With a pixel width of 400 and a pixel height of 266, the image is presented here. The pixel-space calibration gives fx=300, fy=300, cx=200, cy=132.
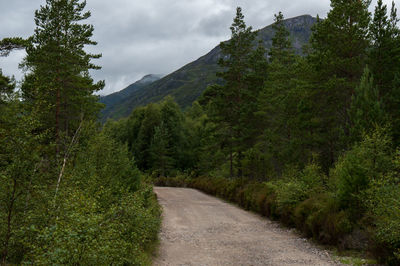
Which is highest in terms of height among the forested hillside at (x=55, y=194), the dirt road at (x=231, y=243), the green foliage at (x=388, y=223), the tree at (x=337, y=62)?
the tree at (x=337, y=62)

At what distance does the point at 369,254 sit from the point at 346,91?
14.4 m

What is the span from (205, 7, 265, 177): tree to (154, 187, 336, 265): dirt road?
1391 cm

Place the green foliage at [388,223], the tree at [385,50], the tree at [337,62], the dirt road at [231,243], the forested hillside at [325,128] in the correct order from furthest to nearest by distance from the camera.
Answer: the tree at [337,62] < the tree at [385,50] < the forested hillside at [325,128] < the dirt road at [231,243] < the green foliage at [388,223]

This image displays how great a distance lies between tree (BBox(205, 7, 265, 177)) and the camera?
30969 millimetres

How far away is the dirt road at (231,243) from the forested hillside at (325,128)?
1129 millimetres

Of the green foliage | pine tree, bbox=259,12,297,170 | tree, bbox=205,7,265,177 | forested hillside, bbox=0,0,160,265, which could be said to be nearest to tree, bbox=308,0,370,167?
pine tree, bbox=259,12,297,170

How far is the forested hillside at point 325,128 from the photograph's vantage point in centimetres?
1045

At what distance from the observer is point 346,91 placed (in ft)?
68.9

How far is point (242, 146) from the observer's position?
100 ft

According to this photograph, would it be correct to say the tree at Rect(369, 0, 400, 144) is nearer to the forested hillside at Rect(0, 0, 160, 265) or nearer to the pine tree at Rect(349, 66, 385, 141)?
the pine tree at Rect(349, 66, 385, 141)

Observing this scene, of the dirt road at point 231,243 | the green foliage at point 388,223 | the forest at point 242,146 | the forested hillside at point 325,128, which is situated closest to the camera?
A: the forest at point 242,146

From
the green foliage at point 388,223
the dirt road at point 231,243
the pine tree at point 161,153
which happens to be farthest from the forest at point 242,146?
the pine tree at point 161,153

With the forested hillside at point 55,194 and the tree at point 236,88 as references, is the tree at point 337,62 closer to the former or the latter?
the tree at point 236,88

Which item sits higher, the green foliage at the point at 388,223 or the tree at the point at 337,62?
the tree at the point at 337,62
